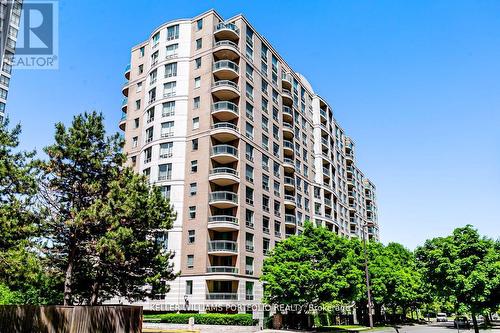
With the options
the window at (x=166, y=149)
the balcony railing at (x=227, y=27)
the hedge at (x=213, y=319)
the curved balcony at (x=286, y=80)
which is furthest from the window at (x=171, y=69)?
the hedge at (x=213, y=319)

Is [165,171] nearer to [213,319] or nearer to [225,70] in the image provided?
[225,70]

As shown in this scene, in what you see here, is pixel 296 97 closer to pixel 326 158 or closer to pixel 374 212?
pixel 326 158

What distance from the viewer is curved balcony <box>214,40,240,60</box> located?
52.7 metres

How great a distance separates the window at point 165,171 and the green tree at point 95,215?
64.2 feet

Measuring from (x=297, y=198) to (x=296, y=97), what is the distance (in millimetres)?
18273

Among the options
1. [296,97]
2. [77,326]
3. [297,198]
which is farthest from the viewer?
[296,97]

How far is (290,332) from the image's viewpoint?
38125 mm

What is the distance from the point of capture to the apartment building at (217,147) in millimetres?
46281

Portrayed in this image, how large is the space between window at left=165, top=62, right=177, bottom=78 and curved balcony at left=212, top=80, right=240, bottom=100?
6.35 meters

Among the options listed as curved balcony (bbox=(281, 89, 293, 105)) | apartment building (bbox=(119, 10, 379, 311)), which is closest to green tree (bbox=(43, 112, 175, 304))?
apartment building (bbox=(119, 10, 379, 311))

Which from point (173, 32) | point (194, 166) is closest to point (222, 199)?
point (194, 166)

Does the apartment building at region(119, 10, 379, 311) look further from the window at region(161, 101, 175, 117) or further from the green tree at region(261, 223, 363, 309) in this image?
the green tree at region(261, 223, 363, 309)

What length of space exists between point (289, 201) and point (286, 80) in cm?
1995

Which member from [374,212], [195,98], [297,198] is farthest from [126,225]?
[374,212]
